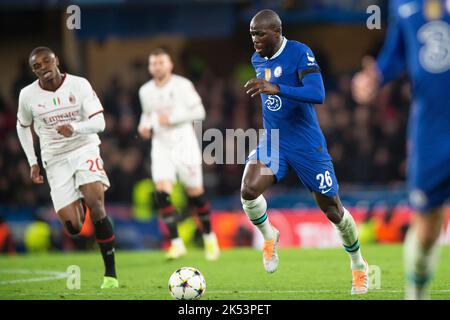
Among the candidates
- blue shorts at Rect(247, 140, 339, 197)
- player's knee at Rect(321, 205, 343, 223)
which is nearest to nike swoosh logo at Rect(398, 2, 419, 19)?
blue shorts at Rect(247, 140, 339, 197)

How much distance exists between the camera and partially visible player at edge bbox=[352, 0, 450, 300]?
6.52 metres

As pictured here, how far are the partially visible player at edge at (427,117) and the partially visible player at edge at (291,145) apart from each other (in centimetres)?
221

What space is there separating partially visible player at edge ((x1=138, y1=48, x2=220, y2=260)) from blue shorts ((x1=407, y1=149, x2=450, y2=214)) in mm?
6977

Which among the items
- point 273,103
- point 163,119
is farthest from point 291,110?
point 163,119

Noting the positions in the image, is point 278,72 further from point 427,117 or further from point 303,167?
point 427,117

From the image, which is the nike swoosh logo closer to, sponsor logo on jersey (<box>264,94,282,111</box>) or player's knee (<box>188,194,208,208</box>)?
sponsor logo on jersey (<box>264,94,282,111</box>)

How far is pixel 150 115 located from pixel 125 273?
2826 mm

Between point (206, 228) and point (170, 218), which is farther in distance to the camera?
point (206, 228)

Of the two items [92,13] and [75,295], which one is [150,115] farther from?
[92,13]

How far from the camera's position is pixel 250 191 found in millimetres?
9055

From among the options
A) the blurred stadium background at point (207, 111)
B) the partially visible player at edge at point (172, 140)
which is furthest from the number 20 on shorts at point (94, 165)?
the blurred stadium background at point (207, 111)

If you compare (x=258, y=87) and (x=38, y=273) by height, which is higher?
(x=258, y=87)

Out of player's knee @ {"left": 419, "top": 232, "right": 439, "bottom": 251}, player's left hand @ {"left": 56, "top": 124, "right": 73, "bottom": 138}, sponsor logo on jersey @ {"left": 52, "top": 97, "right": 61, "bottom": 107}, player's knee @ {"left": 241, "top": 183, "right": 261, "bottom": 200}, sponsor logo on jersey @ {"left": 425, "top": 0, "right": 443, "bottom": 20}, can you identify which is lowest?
player's knee @ {"left": 419, "top": 232, "right": 439, "bottom": 251}

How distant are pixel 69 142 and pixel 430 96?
461cm
